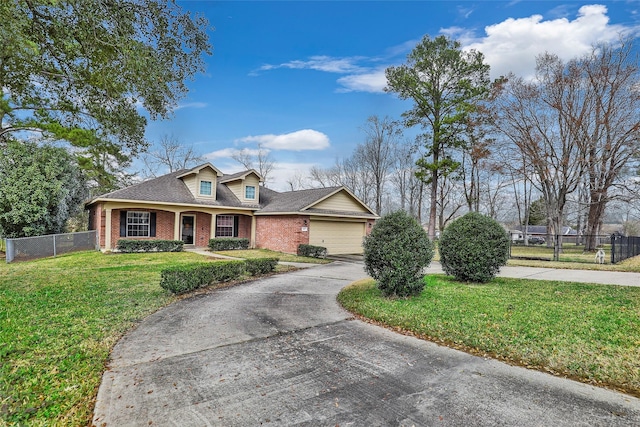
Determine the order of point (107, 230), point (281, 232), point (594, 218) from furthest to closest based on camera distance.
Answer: point (594, 218)
point (281, 232)
point (107, 230)

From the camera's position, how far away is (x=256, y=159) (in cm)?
3766

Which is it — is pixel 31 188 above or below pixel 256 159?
below

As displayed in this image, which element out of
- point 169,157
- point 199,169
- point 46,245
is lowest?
point 46,245

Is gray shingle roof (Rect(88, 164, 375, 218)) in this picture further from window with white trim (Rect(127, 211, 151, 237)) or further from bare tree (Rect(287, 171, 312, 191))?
bare tree (Rect(287, 171, 312, 191))

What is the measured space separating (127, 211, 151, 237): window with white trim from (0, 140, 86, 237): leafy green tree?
316 cm

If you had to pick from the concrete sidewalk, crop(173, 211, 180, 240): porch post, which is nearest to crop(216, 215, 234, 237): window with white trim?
crop(173, 211, 180, 240): porch post

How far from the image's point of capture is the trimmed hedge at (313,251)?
16.0 metres

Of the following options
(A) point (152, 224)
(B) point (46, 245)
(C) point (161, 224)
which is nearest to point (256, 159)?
(C) point (161, 224)

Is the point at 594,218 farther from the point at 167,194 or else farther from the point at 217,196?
the point at 167,194

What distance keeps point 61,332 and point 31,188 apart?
47.7ft

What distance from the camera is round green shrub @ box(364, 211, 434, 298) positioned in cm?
670

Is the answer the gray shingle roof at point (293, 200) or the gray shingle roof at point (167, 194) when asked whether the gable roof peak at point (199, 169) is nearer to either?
the gray shingle roof at point (167, 194)

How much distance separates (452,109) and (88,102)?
78.9 ft

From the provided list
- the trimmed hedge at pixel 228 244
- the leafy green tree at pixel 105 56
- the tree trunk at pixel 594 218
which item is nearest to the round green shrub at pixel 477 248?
the leafy green tree at pixel 105 56
